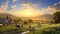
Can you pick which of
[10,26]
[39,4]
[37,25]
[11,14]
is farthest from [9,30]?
[39,4]

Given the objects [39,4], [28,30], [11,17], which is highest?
[39,4]

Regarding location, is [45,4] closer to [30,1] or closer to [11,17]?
[30,1]

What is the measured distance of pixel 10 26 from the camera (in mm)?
2746

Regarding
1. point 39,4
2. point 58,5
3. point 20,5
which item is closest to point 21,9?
point 20,5

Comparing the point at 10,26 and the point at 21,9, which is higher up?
the point at 21,9

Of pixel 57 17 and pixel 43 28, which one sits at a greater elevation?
pixel 57 17

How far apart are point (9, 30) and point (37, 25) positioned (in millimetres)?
433

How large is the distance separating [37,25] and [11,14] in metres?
0.43

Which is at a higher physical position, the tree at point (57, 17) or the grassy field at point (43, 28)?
the tree at point (57, 17)

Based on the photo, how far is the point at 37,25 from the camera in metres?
2.81

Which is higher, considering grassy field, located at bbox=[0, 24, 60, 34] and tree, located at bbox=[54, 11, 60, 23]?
tree, located at bbox=[54, 11, 60, 23]

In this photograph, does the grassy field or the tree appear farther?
the tree

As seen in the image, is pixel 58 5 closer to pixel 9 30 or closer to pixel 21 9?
pixel 21 9

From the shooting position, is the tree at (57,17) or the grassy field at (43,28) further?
the tree at (57,17)
